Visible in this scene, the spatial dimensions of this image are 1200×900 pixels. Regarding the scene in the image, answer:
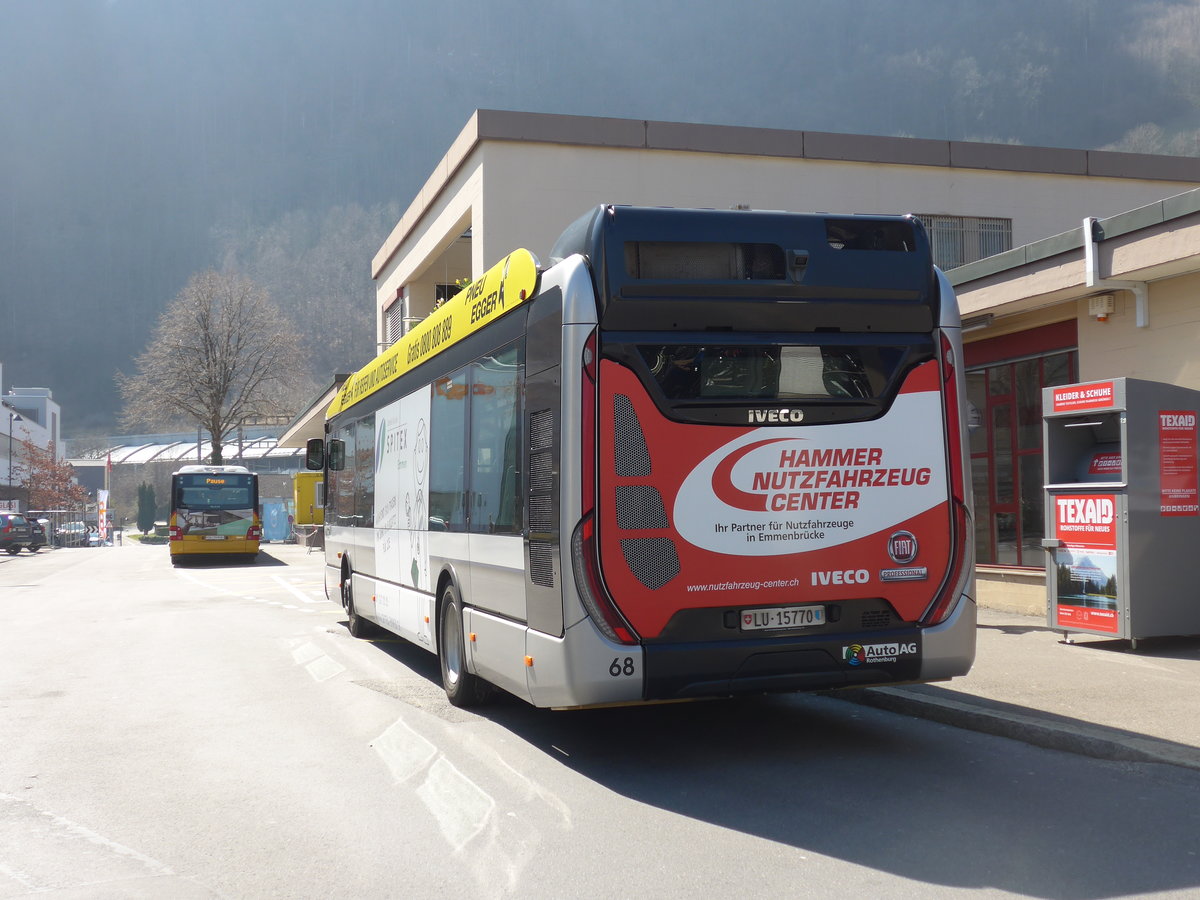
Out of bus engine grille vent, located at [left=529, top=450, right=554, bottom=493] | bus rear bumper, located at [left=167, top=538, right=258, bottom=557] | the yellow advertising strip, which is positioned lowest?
bus rear bumper, located at [left=167, top=538, right=258, bottom=557]

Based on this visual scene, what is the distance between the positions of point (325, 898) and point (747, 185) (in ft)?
66.4

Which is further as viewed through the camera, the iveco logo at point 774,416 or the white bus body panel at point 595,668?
the iveco logo at point 774,416

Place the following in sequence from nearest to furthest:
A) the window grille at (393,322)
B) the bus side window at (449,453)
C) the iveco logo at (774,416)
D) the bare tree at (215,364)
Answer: the iveco logo at (774,416), the bus side window at (449,453), the window grille at (393,322), the bare tree at (215,364)

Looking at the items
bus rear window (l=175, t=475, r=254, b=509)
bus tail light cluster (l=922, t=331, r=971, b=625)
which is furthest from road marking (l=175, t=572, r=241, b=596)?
bus tail light cluster (l=922, t=331, r=971, b=625)

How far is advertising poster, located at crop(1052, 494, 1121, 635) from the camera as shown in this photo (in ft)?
33.9

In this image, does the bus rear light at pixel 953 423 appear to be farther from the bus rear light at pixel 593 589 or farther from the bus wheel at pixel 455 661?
the bus wheel at pixel 455 661

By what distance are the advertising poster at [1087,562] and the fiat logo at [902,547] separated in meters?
4.46

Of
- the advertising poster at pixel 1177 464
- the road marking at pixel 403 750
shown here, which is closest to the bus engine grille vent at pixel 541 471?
the road marking at pixel 403 750

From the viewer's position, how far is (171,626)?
52.0ft

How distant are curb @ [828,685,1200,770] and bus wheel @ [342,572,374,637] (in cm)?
660

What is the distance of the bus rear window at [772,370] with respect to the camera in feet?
21.2

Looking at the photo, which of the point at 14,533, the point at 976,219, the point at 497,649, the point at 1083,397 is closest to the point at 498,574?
the point at 497,649

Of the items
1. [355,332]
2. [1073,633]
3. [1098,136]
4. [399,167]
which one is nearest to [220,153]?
[399,167]

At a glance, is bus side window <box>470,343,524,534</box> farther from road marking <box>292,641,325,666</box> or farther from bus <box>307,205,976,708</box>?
road marking <box>292,641,325,666</box>
